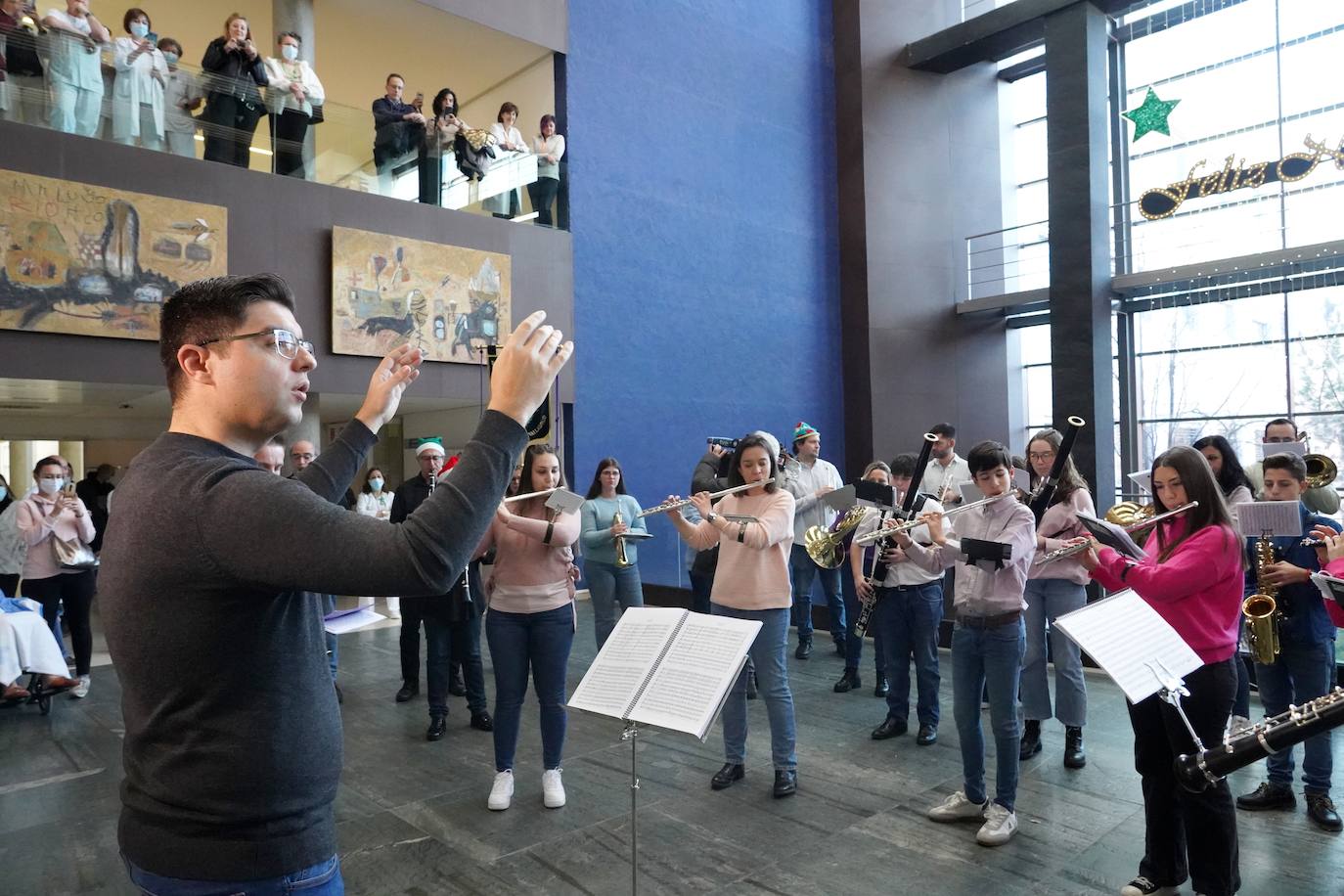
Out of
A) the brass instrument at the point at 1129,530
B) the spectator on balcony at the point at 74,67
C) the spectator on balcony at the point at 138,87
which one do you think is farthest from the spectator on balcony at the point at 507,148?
the brass instrument at the point at 1129,530

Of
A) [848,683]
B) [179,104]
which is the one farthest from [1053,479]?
[179,104]

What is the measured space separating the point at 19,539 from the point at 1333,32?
601 inches

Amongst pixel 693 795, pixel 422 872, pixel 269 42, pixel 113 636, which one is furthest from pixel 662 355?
pixel 113 636

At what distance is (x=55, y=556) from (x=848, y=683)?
18.9ft

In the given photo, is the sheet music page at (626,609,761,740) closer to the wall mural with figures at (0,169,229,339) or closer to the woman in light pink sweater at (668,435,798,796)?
the woman in light pink sweater at (668,435,798,796)

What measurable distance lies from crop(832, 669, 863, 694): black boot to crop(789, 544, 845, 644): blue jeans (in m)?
0.69

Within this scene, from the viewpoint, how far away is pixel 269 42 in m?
11.4

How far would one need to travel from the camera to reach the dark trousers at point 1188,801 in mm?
2947

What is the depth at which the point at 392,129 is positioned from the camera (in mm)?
9578

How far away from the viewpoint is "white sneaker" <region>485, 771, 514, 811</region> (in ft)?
13.6

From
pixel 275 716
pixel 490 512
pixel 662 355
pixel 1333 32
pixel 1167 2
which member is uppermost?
pixel 1167 2

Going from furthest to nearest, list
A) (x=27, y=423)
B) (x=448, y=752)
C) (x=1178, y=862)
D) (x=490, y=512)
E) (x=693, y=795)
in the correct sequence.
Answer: (x=27, y=423), (x=448, y=752), (x=693, y=795), (x=1178, y=862), (x=490, y=512)

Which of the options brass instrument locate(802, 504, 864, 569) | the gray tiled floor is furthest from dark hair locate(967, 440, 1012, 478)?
the gray tiled floor

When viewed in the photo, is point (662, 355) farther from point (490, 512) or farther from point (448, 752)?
point (490, 512)
